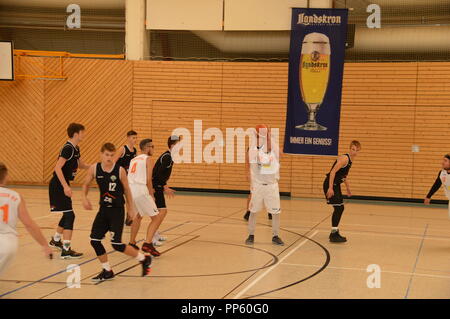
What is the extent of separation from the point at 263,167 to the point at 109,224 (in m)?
3.65

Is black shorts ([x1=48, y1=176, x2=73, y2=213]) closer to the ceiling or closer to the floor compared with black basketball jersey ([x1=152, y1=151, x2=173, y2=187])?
closer to the floor

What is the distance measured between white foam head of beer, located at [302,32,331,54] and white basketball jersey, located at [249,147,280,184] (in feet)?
21.7

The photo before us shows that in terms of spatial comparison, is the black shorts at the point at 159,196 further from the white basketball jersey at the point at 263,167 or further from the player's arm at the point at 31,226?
the player's arm at the point at 31,226

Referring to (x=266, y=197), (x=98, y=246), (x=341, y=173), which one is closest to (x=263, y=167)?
(x=266, y=197)

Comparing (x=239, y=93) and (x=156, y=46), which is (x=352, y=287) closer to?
(x=239, y=93)

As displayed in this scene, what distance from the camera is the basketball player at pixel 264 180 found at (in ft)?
33.6

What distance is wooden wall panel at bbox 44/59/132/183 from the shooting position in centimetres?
1944

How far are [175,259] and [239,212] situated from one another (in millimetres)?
6026

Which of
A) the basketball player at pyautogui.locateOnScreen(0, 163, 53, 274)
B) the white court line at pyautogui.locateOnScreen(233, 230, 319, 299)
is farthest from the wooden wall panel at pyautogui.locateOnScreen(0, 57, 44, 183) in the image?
the basketball player at pyautogui.locateOnScreen(0, 163, 53, 274)

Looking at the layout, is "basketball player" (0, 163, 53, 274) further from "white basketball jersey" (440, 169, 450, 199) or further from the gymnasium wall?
the gymnasium wall

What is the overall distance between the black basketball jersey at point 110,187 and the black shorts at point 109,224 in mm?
79

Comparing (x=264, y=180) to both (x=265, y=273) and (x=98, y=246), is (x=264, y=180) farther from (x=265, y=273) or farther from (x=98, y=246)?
(x=98, y=246)

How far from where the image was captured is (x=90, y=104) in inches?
773
